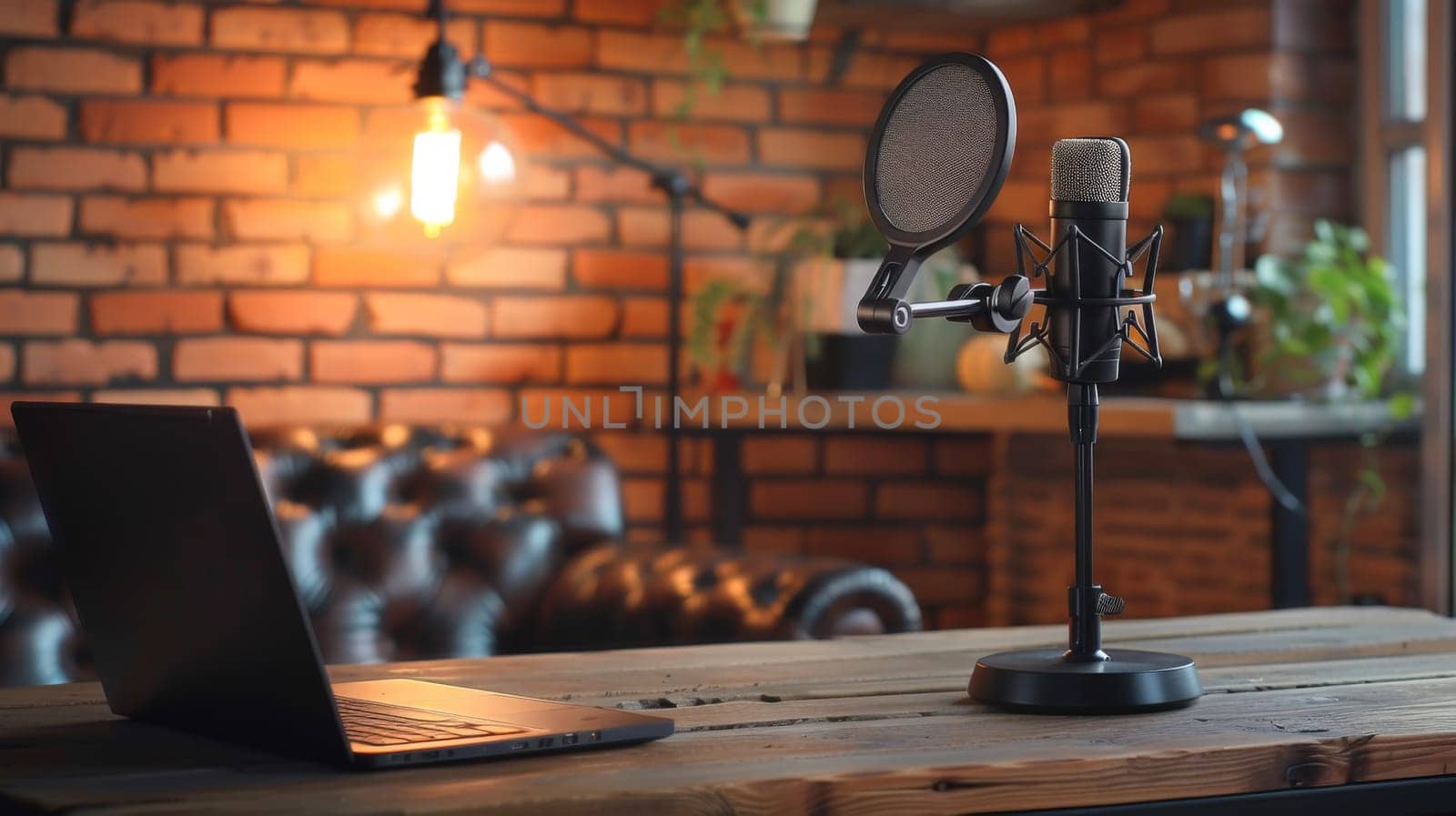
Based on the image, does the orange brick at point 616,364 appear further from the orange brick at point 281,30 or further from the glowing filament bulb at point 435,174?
the orange brick at point 281,30

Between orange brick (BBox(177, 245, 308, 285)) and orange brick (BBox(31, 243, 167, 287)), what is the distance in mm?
38

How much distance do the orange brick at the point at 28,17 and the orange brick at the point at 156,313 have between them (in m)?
0.43

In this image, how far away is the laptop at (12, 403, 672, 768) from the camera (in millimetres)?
896

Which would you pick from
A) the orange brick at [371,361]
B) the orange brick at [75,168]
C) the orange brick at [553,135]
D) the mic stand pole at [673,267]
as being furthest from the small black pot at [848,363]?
the orange brick at [75,168]

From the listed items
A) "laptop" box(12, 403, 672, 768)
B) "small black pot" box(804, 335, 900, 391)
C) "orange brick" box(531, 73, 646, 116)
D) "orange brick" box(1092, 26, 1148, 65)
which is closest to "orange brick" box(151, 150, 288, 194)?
"orange brick" box(531, 73, 646, 116)

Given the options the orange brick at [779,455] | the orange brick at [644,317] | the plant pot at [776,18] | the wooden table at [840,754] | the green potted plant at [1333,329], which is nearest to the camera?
the wooden table at [840,754]

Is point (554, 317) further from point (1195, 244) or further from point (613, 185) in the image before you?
point (1195, 244)

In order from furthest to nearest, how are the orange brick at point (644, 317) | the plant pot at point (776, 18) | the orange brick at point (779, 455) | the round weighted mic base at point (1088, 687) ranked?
1. the orange brick at point (779, 455)
2. the orange brick at point (644, 317)
3. the plant pot at point (776, 18)
4. the round weighted mic base at point (1088, 687)

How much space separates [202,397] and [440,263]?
453 millimetres

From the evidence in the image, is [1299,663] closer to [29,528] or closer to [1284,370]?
[1284,370]

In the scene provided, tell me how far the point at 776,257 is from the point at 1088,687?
1932 millimetres

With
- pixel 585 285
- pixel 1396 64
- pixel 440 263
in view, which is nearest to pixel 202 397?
pixel 440 263

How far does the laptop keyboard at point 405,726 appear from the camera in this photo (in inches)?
37.1

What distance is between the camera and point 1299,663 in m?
1.31
